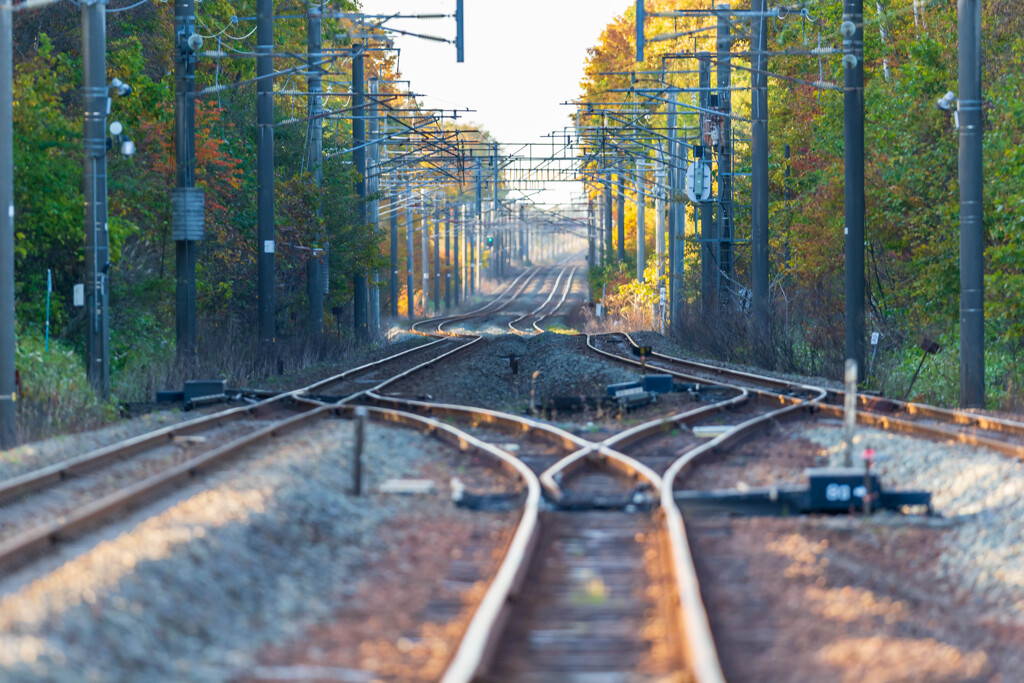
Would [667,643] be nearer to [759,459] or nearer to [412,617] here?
[412,617]

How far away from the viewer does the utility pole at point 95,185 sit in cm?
2020

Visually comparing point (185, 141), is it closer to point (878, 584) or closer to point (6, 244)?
point (6, 244)

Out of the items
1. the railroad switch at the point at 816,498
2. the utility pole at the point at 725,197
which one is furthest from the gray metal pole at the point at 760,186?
the railroad switch at the point at 816,498

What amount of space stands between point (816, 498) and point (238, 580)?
478 centimetres

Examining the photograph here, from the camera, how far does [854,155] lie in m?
23.9

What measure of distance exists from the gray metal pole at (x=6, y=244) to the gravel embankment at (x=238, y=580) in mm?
5750

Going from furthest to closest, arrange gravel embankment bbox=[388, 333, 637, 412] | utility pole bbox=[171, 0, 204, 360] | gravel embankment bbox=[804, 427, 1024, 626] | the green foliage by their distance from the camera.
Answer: utility pole bbox=[171, 0, 204, 360], gravel embankment bbox=[388, 333, 637, 412], the green foliage, gravel embankment bbox=[804, 427, 1024, 626]

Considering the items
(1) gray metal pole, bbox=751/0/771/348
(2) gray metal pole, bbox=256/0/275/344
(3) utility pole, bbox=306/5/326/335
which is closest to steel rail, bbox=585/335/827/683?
(2) gray metal pole, bbox=256/0/275/344

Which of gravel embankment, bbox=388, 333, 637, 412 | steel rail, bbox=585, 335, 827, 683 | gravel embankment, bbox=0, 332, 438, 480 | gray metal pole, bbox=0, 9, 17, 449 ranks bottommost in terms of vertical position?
gravel embankment, bbox=388, 333, 637, 412

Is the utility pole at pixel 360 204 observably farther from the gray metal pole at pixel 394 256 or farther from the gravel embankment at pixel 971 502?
the gravel embankment at pixel 971 502

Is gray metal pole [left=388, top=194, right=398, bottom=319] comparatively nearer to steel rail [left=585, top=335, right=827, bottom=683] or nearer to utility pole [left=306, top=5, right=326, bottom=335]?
utility pole [left=306, top=5, right=326, bottom=335]

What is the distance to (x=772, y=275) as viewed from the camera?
156 feet

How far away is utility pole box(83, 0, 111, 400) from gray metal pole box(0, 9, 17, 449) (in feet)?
11.8

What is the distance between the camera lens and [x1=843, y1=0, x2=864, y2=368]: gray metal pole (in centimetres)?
2378
